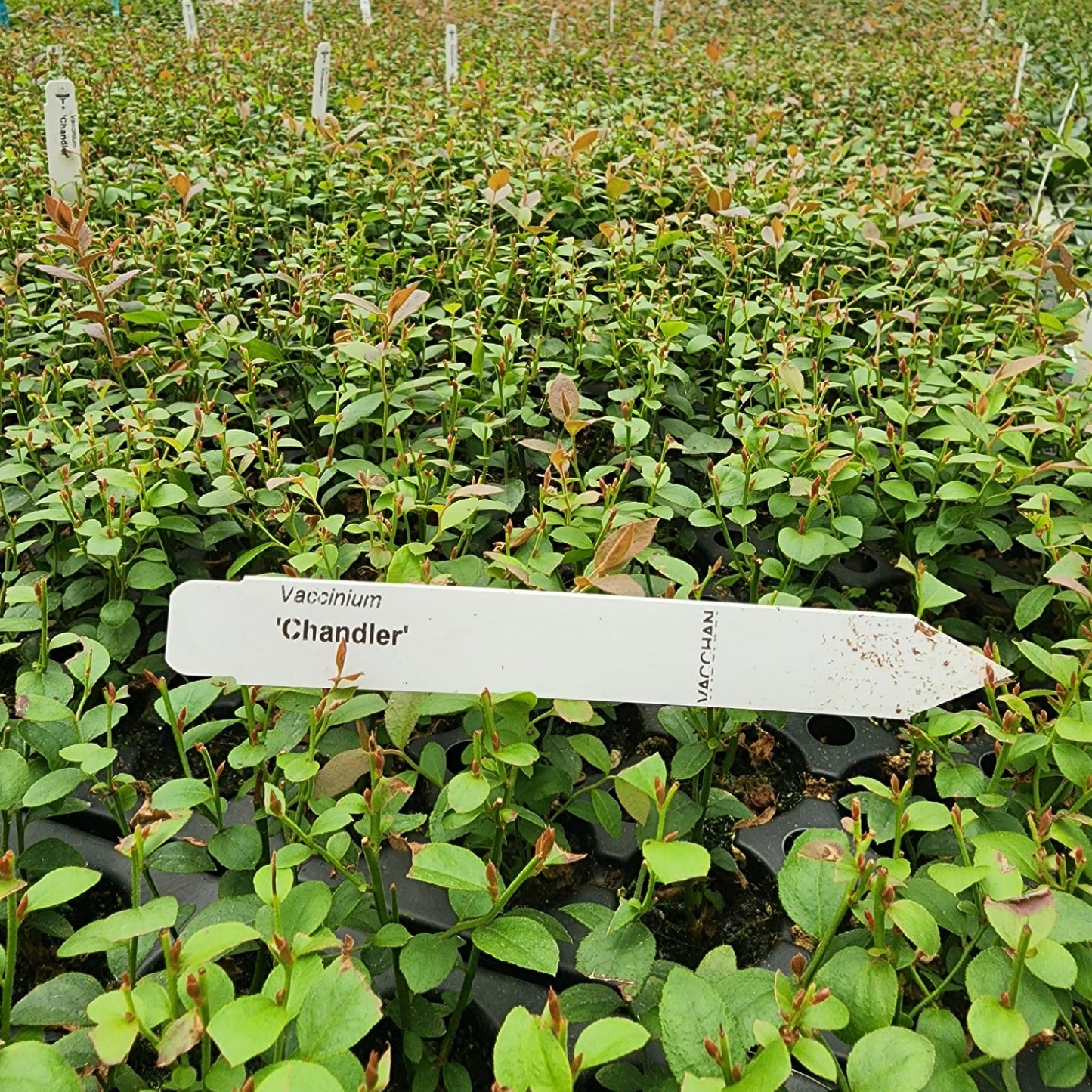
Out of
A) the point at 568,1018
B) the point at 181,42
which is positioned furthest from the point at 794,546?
the point at 181,42

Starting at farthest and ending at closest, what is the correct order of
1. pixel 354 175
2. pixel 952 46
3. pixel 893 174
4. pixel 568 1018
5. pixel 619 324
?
pixel 952 46, pixel 893 174, pixel 354 175, pixel 619 324, pixel 568 1018

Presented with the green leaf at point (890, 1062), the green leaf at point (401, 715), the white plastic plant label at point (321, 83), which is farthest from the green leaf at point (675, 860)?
the white plastic plant label at point (321, 83)

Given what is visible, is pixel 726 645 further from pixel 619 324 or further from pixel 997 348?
pixel 997 348

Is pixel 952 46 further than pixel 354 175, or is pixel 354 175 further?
pixel 952 46

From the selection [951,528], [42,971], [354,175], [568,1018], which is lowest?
[42,971]

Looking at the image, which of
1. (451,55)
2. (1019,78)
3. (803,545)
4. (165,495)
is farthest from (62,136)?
(1019,78)

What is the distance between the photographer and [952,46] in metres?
4.68

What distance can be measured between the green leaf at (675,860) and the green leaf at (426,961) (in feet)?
0.59

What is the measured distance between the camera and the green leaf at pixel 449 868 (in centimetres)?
74

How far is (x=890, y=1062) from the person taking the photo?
0.65 meters

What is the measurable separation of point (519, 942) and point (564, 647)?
23cm

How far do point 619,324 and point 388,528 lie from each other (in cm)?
69

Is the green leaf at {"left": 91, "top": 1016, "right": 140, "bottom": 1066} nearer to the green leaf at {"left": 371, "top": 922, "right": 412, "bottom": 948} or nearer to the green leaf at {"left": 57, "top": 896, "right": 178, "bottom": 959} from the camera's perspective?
the green leaf at {"left": 57, "top": 896, "right": 178, "bottom": 959}

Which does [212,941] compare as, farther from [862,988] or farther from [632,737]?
[632,737]
